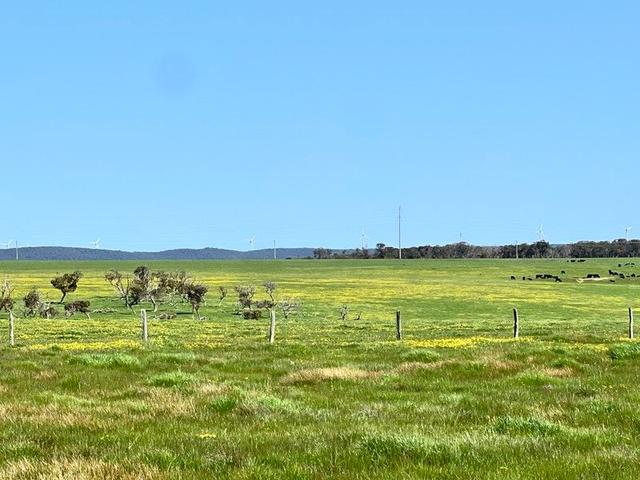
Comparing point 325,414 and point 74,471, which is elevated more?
point 74,471

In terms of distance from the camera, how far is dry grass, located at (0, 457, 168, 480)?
7.34 metres

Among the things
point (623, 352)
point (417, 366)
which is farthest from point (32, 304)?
point (623, 352)

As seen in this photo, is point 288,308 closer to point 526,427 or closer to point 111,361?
point 111,361

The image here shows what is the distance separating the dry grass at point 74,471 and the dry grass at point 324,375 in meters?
8.89

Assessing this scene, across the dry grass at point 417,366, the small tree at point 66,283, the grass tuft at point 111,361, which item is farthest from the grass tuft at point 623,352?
the small tree at point 66,283

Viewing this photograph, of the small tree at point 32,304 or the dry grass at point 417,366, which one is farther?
the small tree at point 32,304

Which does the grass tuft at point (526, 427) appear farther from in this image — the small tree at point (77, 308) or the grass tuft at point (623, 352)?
the small tree at point (77, 308)

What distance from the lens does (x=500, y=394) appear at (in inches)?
564

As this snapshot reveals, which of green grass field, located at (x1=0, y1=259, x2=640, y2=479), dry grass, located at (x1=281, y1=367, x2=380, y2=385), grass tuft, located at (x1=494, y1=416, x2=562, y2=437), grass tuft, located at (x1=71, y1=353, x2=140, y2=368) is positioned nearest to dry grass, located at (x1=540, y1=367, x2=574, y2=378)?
green grass field, located at (x1=0, y1=259, x2=640, y2=479)

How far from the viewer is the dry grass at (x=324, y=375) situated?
55.3ft

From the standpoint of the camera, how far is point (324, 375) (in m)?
17.2

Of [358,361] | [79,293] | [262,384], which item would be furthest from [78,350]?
[79,293]

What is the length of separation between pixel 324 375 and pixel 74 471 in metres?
10.0

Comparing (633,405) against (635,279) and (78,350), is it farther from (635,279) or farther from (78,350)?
(635,279)
